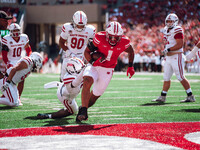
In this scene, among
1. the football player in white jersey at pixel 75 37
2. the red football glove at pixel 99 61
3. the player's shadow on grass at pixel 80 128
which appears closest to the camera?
the player's shadow on grass at pixel 80 128

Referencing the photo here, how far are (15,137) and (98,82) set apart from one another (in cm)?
183

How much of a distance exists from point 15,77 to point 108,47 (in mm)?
2517

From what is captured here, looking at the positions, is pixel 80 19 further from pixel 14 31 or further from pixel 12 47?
pixel 12 47

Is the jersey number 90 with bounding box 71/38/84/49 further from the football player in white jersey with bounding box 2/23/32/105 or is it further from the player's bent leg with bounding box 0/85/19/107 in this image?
the player's bent leg with bounding box 0/85/19/107

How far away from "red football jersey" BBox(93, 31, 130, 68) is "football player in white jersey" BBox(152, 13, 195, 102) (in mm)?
2456

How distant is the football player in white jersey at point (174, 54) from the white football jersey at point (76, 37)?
1578 millimetres

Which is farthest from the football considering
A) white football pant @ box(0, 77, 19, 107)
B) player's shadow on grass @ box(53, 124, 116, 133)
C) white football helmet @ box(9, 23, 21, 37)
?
white football helmet @ box(9, 23, 21, 37)

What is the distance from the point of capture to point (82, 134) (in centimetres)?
436

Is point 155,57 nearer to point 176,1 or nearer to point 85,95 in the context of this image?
point 176,1

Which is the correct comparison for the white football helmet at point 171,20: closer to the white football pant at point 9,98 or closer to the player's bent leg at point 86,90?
the player's bent leg at point 86,90

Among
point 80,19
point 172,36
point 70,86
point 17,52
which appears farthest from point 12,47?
point 172,36

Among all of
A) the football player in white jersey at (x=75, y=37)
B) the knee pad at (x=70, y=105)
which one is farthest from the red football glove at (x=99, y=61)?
the football player in white jersey at (x=75, y=37)

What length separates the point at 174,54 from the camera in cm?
796

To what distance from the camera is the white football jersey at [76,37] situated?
7.54 metres
